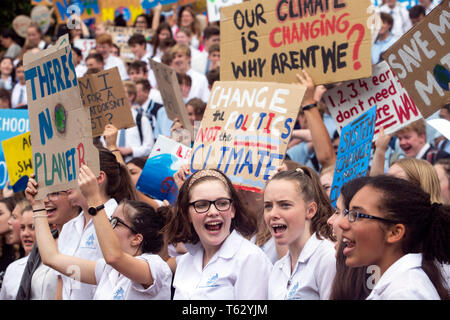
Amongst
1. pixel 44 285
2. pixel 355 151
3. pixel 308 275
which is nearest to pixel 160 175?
pixel 44 285

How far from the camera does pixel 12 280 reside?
614 cm

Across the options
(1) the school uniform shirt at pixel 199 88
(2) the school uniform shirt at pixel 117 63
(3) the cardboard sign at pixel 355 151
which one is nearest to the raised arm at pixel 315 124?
(3) the cardboard sign at pixel 355 151

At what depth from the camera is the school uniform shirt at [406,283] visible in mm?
3020

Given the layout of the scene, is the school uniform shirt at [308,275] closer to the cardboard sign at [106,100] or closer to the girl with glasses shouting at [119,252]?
the girl with glasses shouting at [119,252]

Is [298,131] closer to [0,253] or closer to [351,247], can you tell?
[0,253]

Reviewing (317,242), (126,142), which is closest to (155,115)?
(126,142)

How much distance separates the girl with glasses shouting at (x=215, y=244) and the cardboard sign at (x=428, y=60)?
129 centimetres

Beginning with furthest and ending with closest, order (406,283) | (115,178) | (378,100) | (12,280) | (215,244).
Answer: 1. (12,280)
2. (378,100)
3. (115,178)
4. (215,244)
5. (406,283)

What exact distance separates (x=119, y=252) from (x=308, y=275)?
114 centimetres

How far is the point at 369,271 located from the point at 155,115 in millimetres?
6473

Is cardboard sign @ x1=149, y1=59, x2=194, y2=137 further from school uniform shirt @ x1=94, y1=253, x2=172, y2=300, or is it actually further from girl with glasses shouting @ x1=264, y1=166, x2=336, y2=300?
girl with glasses shouting @ x1=264, y1=166, x2=336, y2=300

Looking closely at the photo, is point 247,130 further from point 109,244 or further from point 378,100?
point 109,244

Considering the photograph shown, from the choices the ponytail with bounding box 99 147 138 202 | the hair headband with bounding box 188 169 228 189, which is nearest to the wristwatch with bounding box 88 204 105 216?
the hair headband with bounding box 188 169 228 189
